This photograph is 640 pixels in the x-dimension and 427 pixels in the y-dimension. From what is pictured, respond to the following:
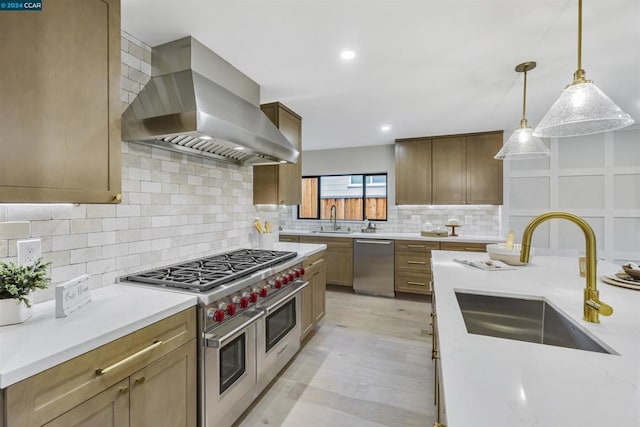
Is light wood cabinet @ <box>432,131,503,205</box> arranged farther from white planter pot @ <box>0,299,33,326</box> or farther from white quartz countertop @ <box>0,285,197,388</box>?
white planter pot @ <box>0,299,33,326</box>

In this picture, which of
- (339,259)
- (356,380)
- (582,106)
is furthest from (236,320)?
(339,259)

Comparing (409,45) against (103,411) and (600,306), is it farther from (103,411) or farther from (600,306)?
Result: (103,411)

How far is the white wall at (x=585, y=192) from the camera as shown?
3.83 m

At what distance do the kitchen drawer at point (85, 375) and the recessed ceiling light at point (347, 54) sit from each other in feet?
6.56

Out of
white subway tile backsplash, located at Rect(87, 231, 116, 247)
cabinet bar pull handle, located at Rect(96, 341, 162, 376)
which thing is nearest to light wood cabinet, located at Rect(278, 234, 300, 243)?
white subway tile backsplash, located at Rect(87, 231, 116, 247)

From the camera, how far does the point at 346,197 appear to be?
17.7 ft

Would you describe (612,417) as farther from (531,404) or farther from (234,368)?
(234,368)

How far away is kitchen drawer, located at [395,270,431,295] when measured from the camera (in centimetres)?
421

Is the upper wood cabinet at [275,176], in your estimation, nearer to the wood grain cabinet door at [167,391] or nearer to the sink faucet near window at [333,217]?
the wood grain cabinet door at [167,391]

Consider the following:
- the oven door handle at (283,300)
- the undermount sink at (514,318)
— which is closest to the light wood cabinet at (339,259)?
the oven door handle at (283,300)

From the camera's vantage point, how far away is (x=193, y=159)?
2309 mm

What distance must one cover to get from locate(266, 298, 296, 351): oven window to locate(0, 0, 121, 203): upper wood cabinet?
1339 millimetres

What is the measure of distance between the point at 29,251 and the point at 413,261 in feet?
13.4

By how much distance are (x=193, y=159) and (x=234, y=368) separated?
5.15 feet
